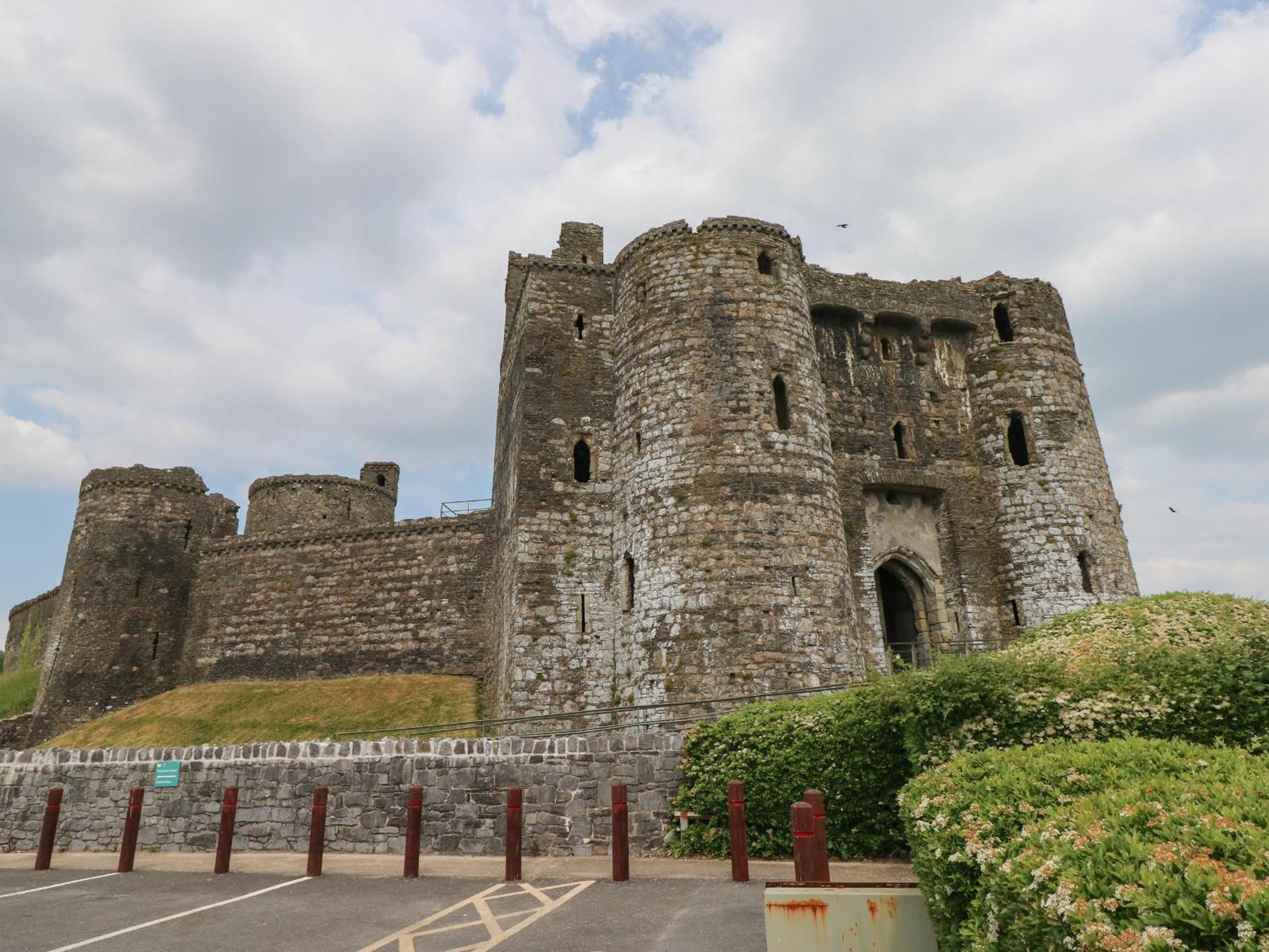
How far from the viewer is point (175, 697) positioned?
2812 centimetres

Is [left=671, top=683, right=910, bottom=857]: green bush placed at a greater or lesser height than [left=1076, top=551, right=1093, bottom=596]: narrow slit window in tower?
lesser

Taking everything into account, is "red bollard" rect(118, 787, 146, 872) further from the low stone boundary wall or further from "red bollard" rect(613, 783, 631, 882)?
"red bollard" rect(613, 783, 631, 882)

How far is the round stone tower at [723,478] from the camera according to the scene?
17141 mm

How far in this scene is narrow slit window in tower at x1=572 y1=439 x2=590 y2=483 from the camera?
21.1m

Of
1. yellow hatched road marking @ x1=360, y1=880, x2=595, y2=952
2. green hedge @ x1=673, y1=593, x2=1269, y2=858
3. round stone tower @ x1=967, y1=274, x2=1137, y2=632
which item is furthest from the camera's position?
round stone tower @ x1=967, y1=274, x2=1137, y2=632

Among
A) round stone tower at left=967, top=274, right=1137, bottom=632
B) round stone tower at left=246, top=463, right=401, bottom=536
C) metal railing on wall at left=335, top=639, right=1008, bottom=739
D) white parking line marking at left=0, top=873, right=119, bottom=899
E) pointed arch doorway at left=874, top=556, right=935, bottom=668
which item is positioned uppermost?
round stone tower at left=246, top=463, right=401, bottom=536

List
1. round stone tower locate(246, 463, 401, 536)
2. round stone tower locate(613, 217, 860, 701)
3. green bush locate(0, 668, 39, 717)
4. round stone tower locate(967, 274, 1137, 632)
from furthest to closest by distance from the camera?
round stone tower locate(246, 463, 401, 536) < green bush locate(0, 668, 39, 717) < round stone tower locate(967, 274, 1137, 632) < round stone tower locate(613, 217, 860, 701)

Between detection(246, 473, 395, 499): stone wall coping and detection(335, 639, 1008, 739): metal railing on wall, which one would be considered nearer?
detection(335, 639, 1008, 739): metal railing on wall

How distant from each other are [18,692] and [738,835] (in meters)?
37.3

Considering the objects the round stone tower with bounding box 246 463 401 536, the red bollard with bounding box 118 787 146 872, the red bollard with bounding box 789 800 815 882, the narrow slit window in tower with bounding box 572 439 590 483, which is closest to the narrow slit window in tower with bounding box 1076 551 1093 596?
the narrow slit window in tower with bounding box 572 439 590 483

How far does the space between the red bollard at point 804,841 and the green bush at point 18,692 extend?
3318 cm

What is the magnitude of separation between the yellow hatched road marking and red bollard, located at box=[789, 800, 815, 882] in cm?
265

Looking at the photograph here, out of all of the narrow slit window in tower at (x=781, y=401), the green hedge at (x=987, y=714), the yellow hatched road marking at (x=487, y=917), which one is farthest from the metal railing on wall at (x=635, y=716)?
the narrow slit window in tower at (x=781, y=401)

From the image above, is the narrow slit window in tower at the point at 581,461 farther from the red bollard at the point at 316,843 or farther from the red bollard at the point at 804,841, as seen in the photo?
the red bollard at the point at 804,841
